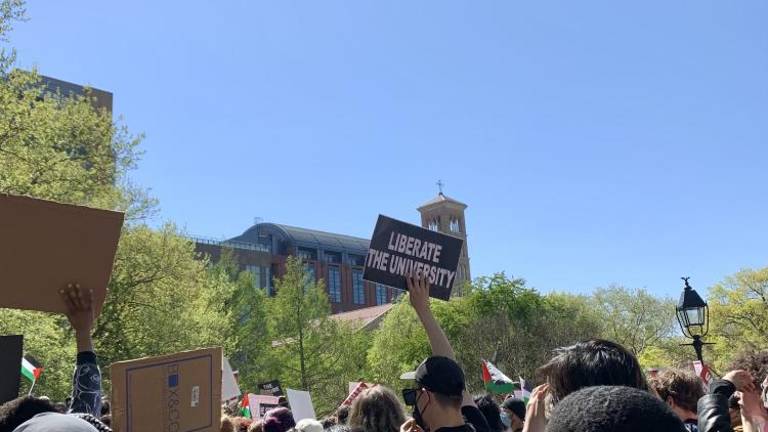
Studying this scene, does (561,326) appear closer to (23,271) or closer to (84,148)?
(84,148)

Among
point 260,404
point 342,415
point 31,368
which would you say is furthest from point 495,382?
point 31,368

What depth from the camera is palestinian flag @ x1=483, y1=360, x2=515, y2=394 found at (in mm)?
11062

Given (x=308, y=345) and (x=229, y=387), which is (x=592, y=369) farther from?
(x=308, y=345)

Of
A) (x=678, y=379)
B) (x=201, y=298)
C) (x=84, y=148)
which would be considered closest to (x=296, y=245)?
(x=201, y=298)

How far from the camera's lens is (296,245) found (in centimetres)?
9588

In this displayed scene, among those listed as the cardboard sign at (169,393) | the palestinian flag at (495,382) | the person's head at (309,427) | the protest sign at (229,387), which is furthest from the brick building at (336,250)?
the cardboard sign at (169,393)

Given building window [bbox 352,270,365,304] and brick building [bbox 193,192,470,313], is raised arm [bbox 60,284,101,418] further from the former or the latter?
building window [bbox 352,270,365,304]

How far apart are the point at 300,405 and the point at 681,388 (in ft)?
15.4

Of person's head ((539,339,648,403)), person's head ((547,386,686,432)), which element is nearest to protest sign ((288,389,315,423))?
person's head ((539,339,648,403))

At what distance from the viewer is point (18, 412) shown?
9.50 ft

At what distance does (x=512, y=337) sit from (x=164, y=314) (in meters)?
23.4

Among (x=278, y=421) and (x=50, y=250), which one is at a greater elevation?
(x=50, y=250)

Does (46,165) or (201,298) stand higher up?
(46,165)

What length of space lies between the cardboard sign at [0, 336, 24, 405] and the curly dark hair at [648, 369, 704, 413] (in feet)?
11.8
